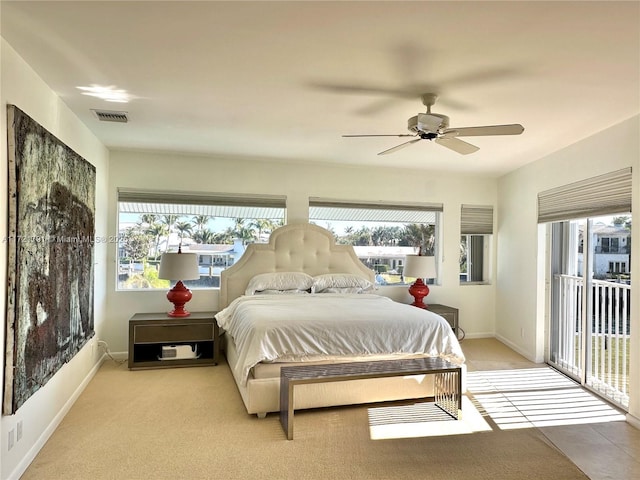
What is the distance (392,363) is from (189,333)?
7.48 feet

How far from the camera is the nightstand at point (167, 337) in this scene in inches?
161

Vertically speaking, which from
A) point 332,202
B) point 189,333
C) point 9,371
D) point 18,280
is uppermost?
point 332,202

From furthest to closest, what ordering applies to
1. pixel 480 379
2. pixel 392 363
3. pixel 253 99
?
pixel 480 379
pixel 392 363
pixel 253 99

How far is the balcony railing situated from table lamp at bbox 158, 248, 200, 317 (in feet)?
13.4

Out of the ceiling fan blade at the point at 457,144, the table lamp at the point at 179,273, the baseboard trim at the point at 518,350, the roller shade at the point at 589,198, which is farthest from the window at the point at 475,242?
the table lamp at the point at 179,273

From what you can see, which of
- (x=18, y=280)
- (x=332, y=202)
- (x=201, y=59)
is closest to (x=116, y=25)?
(x=201, y=59)

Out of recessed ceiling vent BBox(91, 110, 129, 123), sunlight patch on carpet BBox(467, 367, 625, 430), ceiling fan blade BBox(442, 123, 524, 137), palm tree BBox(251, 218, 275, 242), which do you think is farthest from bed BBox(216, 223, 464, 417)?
recessed ceiling vent BBox(91, 110, 129, 123)

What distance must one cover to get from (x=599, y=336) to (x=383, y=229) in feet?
8.94

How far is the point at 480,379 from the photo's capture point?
3.93m

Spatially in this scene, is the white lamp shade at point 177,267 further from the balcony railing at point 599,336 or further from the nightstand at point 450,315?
the balcony railing at point 599,336

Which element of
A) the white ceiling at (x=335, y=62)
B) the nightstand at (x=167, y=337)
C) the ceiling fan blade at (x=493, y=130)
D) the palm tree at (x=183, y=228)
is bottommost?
the nightstand at (x=167, y=337)

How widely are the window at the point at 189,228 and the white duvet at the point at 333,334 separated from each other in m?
1.51

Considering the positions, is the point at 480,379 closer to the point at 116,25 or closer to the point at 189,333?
the point at 189,333

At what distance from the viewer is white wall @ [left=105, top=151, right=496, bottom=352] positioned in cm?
455
